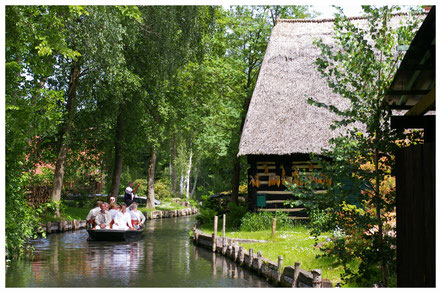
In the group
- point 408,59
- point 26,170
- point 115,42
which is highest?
point 115,42

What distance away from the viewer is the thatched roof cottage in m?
22.5

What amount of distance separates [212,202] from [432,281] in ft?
73.8

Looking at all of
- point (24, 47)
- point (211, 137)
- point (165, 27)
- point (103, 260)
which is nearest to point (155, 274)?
point (103, 260)

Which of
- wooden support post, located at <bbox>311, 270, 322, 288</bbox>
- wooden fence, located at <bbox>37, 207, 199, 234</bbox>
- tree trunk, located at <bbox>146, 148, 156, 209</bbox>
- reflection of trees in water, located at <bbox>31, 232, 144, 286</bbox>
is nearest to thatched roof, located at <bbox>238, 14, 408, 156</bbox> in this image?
reflection of trees in water, located at <bbox>31, 232, 144, 286</bbox>

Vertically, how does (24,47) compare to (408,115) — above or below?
above

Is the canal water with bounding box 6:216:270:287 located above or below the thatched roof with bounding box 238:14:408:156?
below

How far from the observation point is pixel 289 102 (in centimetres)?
2416

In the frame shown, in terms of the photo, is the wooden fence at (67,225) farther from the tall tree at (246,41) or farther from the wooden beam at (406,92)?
the wooden beam at (406,92)

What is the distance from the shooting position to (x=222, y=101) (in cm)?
2973

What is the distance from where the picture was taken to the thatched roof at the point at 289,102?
22.5 meters

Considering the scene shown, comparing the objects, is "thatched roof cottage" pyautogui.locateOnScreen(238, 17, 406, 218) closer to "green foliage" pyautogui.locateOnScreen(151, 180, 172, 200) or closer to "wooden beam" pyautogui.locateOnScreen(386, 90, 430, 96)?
"wooden beam" pyautogui.locateOnScreen(386, 90, 430, 96)

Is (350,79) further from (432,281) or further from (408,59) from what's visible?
(432,281)

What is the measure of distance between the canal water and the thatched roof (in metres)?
4.85

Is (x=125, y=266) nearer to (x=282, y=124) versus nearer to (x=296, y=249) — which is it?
(x=296, y=249)
